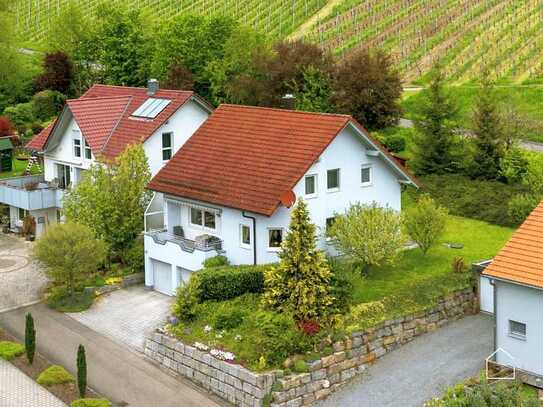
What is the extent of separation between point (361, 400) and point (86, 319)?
43.0 ft

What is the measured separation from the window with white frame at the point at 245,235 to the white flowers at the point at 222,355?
6.83m

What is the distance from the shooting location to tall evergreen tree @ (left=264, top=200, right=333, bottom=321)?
3086 centimetres

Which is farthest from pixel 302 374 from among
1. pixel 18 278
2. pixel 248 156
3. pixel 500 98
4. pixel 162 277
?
pixel 500 98

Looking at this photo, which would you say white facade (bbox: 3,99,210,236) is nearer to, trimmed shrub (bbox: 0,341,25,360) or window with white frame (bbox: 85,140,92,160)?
window with white frame (bbox: 85,140,92,160)

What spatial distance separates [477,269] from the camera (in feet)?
117

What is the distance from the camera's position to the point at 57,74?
263 ft

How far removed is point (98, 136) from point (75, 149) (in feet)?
6.56

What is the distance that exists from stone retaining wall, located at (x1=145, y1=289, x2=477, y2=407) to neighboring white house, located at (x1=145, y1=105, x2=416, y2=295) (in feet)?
18.5

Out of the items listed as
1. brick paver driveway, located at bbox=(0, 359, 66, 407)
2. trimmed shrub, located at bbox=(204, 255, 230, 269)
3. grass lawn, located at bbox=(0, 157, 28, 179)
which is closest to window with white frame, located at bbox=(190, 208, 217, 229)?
trimmed shrub, located at bbox=(204, 255, 230, 269)

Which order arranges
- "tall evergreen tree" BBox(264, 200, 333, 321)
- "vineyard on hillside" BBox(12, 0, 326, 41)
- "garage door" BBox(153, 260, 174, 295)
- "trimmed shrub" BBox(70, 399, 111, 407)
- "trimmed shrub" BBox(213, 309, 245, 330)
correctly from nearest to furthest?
1. "trimmed shrub" BBox(70, 399, 111, 407)
2. "tall evergreen tree" BBox(264, 200, 333, 321)
3. "trimmed shrub" BBox(213, 309, 245, 330)
4. "garage door" BBox(153, 260, 174, 295)
5. "vineyard on hillside" BBox(12, 0, 326, 41)

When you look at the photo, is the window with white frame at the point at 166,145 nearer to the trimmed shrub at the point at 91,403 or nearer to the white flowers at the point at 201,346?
the white flowers at the point at 201,346

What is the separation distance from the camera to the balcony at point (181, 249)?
37.4 meters

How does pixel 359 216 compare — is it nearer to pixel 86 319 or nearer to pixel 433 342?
pixel 433 342

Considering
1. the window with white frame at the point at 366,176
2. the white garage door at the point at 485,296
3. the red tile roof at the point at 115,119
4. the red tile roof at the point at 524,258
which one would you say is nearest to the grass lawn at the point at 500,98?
the red tile roof at the point at 115,119
